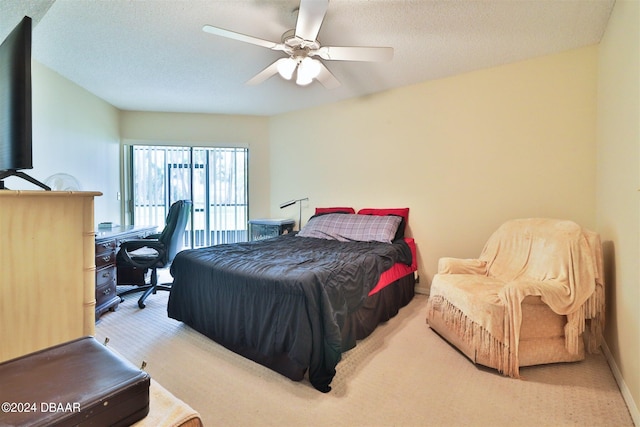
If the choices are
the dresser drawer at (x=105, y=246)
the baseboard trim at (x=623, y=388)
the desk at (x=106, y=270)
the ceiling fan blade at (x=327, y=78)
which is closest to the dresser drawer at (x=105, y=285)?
the desk at (x=106, y=270)

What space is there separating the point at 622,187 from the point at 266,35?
267 centimetres

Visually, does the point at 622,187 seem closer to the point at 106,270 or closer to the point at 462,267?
the point at 462,267

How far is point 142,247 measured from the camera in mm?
2838

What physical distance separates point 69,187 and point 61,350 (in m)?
2.77

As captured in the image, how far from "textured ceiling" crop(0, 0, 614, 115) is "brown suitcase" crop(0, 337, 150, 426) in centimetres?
212

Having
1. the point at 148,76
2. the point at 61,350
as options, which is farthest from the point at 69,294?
the point at 148,76

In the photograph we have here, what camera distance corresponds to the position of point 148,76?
305 centimetres

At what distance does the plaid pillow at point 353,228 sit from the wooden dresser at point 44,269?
7.77 feet

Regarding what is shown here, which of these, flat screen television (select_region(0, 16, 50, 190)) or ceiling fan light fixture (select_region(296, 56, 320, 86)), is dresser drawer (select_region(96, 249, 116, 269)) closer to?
flat screen television (select_region(0, 16, 50, 190))

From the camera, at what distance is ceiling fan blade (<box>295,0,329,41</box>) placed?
1.56 m

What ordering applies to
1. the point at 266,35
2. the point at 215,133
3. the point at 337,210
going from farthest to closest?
the point at 215,133 < the point at 337,210 < the point at 266,35

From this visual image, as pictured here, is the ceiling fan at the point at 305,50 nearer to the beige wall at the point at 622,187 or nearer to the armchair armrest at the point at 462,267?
the beige wall at the point at 622,187

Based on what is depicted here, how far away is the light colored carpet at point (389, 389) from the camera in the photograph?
140 cm

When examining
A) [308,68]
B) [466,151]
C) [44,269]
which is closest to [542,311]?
[466,151]
